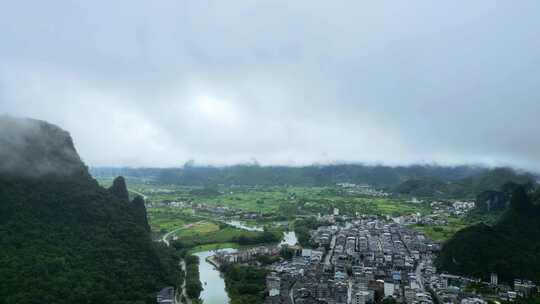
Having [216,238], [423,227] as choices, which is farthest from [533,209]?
[216,238]

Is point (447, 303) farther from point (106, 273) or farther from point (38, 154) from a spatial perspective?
point (38, 154)

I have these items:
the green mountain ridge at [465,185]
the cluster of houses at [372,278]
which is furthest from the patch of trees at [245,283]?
the green mountain ridge at [465,185]

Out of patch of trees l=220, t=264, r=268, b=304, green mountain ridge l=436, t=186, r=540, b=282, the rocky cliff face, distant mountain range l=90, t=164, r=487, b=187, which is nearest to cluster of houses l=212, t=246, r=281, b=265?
patch of trees l=220, t=264, r=268, b=304

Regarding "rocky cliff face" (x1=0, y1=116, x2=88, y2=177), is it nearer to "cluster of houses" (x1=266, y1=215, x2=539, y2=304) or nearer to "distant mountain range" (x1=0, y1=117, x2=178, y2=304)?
"distant mountain range" (x1=0, y1=117, x2=178, y2=304)

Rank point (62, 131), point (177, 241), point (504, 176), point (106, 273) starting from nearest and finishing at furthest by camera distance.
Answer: point (106, 273), point (62, 131), point (177, 241), point (504, 176)

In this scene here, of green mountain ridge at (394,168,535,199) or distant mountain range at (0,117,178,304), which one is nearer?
distant mountain range at (0,117,178,304)

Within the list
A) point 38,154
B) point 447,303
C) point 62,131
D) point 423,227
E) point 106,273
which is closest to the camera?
point 106,273

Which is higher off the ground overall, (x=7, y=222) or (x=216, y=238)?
A: (x=7, y=222)

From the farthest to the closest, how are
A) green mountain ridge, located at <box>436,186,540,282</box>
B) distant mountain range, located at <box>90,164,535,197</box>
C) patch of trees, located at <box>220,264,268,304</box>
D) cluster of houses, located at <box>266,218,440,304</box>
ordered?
distant mountain range, located at <box>90,164,535,197</box> → green mountain ridge, located at <box>436,186,540,282</box> → cluster of houses, located at <box>266,218,440,304</box> → patch of trees, located at <box>220,264,268,304</box>
